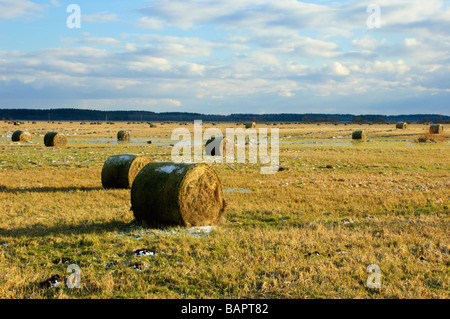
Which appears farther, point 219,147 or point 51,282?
point 219,147

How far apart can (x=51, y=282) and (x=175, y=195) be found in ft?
12.7

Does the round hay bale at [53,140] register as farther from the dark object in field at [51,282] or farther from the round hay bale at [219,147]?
the dark object in field at [51,282]

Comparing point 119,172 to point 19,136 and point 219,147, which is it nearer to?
point 219,147

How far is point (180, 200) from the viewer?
938 centimetres

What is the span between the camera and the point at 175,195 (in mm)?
9359

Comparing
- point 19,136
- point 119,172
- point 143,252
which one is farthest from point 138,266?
point 19,136

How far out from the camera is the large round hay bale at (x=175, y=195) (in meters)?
9.45

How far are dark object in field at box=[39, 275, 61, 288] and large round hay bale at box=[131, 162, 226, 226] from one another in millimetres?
3696

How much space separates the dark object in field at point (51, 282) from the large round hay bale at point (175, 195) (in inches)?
145

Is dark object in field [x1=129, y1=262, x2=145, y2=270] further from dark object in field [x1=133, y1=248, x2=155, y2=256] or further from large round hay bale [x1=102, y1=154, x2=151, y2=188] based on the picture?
large round hay bale [x1=102, y1=154, x2=151, y2=188]

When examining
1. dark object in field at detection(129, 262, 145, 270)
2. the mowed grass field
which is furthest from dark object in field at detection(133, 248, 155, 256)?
dark object in field at detection(129, 262, 145, 270)

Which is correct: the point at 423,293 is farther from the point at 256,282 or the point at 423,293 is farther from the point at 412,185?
the point at 412,185

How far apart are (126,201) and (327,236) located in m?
7.17
